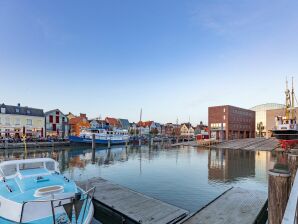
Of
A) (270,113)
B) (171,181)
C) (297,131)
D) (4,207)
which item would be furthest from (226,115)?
(4,207)

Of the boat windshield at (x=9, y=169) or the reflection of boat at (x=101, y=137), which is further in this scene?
the reflection of boat at (x=101, y=137)

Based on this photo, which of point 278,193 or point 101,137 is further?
point 101,137

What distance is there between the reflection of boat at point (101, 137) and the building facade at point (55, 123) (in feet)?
34.6

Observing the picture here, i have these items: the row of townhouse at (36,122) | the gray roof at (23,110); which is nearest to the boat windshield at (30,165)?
the row of townhouse at (36,122)

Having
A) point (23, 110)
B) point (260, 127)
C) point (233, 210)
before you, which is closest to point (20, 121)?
point (23, 110)

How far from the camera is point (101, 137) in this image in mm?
56594

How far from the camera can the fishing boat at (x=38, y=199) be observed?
6473 millimetres

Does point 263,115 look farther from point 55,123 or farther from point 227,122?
point 55,123

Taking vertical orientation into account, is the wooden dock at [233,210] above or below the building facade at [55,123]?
below

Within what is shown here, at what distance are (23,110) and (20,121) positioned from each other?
10.7ft

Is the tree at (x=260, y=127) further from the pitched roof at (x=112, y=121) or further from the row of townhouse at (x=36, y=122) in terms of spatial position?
the pitched roof at (x=112, y=121)

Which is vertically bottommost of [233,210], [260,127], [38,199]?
[233,210]

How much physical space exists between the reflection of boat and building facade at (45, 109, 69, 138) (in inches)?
415

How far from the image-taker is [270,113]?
240ft
